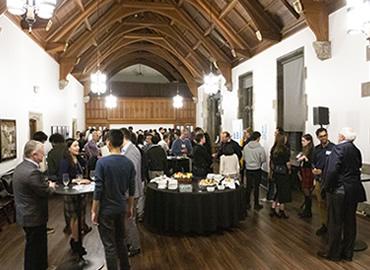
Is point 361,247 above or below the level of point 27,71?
below

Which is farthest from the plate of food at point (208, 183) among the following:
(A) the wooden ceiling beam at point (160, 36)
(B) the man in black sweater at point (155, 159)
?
(A) the wooden ceiling beam at point (160, 36)

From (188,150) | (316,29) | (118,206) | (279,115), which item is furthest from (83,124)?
(118,206)

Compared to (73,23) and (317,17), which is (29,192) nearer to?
(317,17)

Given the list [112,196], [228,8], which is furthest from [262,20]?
[112,196]

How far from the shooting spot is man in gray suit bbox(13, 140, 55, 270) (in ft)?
10.4

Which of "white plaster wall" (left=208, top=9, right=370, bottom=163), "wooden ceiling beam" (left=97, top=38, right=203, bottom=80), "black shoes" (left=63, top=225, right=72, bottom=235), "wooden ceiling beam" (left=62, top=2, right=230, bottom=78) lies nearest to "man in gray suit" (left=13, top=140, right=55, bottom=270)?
"black shoes" (left=63, top=225, right=72, bottom=235)

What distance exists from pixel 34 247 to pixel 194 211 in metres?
2.35

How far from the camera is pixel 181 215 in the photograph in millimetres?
5102

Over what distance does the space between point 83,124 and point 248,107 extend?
9103mm

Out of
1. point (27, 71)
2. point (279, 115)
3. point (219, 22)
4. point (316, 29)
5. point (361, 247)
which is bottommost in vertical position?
point (361, 247)

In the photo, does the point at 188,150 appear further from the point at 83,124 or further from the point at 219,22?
the point at 83,124

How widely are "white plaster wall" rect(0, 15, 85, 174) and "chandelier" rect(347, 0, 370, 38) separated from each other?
560 centimetres

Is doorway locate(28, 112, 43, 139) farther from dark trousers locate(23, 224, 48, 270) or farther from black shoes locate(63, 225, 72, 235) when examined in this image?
dark trousers locate(23, 224, 48, 270)

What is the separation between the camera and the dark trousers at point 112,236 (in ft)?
10.6
